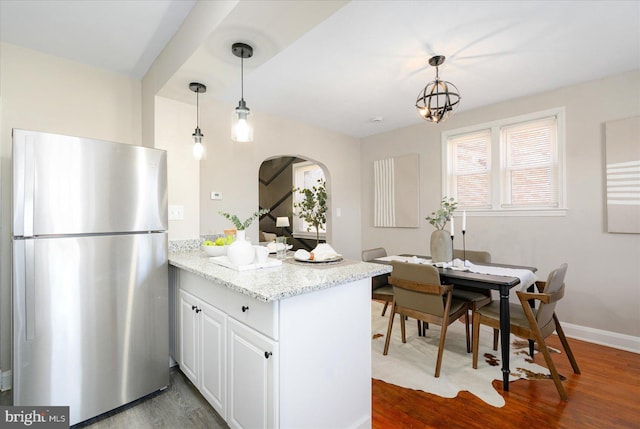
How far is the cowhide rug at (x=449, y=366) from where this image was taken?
2.12 meters

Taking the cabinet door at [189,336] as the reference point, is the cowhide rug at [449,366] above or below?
below

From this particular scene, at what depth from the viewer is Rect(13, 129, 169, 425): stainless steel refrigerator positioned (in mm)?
1569

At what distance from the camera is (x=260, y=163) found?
374 centimetres

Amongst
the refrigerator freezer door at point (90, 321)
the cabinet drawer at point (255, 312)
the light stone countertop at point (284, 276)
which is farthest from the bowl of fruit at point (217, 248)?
the cabinet drawer at point (255, 312)

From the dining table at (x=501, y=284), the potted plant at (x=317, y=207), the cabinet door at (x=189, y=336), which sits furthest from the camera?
the potted plant at (x=317, y=207)

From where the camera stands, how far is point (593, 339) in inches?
116

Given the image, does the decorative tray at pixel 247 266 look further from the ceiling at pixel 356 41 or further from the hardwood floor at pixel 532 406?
the ceiling at pixel 356 41

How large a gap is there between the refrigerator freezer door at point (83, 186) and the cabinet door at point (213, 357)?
0.75 meters

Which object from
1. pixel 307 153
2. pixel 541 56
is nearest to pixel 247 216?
pixel 307 153

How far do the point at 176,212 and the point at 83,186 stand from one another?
921 millimetres

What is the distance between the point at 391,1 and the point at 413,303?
221 centimetres

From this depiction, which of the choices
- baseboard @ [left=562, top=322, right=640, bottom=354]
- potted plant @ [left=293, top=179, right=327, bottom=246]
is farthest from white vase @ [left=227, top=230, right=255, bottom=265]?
baseboard @ [left=562, top=322, right=640, bottom=354]

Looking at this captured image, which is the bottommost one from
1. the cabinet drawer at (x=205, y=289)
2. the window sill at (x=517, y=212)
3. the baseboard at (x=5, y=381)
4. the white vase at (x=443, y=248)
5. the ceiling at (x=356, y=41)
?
the baseboard at (x=5, y=381)

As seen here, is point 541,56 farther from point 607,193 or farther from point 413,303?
point 413,303
